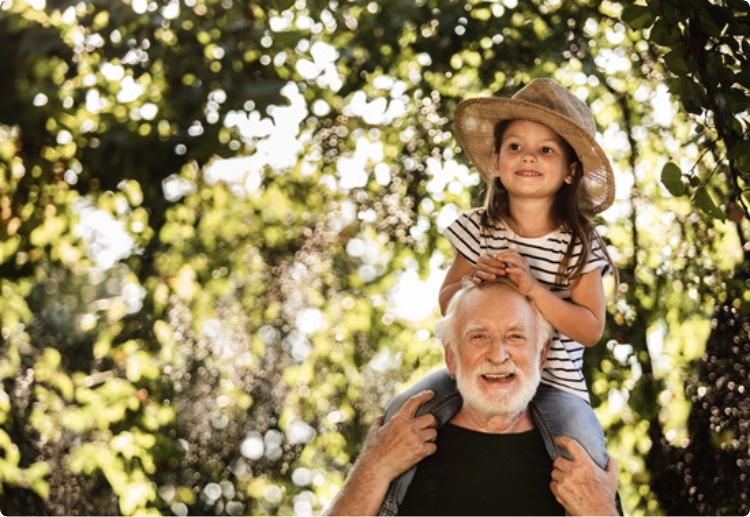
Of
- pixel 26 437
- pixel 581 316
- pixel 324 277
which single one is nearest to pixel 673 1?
pixel 581 316

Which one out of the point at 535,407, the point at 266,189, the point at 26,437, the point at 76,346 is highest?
the point at 266,189

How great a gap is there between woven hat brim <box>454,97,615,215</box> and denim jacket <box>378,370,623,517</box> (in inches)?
21.8

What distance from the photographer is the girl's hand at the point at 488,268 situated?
2.89 m

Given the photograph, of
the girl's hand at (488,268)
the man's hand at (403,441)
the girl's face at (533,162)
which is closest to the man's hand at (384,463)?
the man's hand at (403,441)

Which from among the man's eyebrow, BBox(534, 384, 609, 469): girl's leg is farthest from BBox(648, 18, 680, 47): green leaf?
BBox(534, 384, 609, 469): girl's leg

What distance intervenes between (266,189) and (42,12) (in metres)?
1.36

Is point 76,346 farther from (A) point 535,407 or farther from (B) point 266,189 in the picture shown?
(A) point 535,407

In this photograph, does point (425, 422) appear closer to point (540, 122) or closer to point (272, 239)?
point (540, 122)

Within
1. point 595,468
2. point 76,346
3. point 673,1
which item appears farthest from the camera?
point 76,346

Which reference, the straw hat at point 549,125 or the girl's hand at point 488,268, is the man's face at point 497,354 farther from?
the straw hat at point 549,125

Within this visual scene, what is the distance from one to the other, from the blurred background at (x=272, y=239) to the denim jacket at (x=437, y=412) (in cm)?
168

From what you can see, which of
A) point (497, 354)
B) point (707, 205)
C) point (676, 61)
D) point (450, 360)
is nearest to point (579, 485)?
point (497, 354)

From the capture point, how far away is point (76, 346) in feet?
20.6

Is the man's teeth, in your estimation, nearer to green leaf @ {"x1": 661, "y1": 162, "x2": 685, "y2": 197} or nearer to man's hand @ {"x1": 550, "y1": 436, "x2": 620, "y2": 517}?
man's hand @ {"x1": 550, "y1": 436, "x2": 620, "y2": 517}
